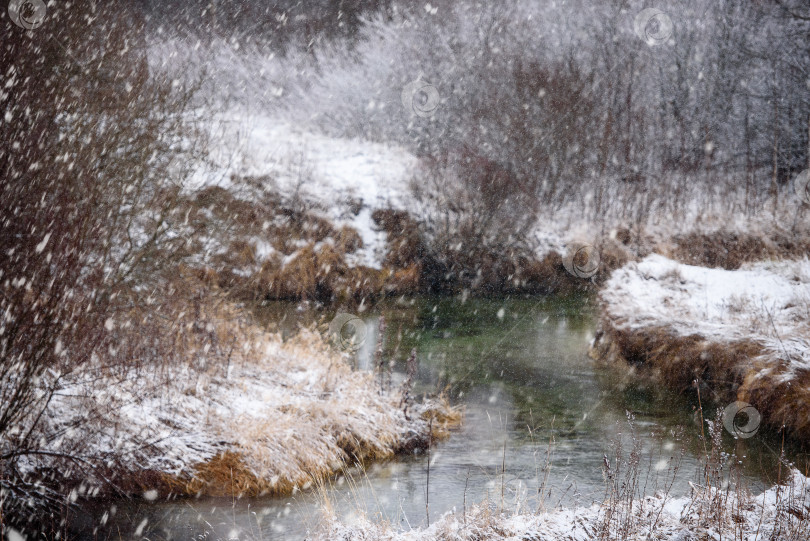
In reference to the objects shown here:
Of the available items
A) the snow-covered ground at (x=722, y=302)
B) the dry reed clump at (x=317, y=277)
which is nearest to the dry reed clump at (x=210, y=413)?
the snow-covered ground at (x=722, y=302)

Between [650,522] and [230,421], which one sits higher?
[650,522]

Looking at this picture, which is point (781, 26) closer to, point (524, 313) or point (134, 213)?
point (524, 313)

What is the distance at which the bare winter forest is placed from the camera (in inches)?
203

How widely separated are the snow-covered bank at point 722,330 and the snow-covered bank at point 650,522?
7.46 ft

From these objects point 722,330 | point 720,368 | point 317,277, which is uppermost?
point 722,330

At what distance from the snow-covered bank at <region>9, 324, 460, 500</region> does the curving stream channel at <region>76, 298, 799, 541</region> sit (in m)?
0.25

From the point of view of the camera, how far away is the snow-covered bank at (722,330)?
7.77m

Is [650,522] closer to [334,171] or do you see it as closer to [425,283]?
[425,283]

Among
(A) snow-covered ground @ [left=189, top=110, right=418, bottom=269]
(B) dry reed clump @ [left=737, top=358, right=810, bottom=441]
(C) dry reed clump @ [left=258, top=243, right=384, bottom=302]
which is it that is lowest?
(C) dry reed clump @ [left=258, top=243, right=384, bottom=302]

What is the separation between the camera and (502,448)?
734 centimetres

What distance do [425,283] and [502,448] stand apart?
12.8 m

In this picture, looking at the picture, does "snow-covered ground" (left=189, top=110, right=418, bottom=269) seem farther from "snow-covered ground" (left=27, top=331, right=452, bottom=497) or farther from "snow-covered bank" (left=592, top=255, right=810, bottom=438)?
"snow-covered ground" (left=27, top=331, right=452, bottom=497)

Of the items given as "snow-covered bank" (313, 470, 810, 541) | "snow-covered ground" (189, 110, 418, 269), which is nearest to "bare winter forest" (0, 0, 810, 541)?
"snow-covered bank" (313, 470, 810, 541)

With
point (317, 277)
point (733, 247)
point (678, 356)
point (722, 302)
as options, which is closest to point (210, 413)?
point (678, 356)
